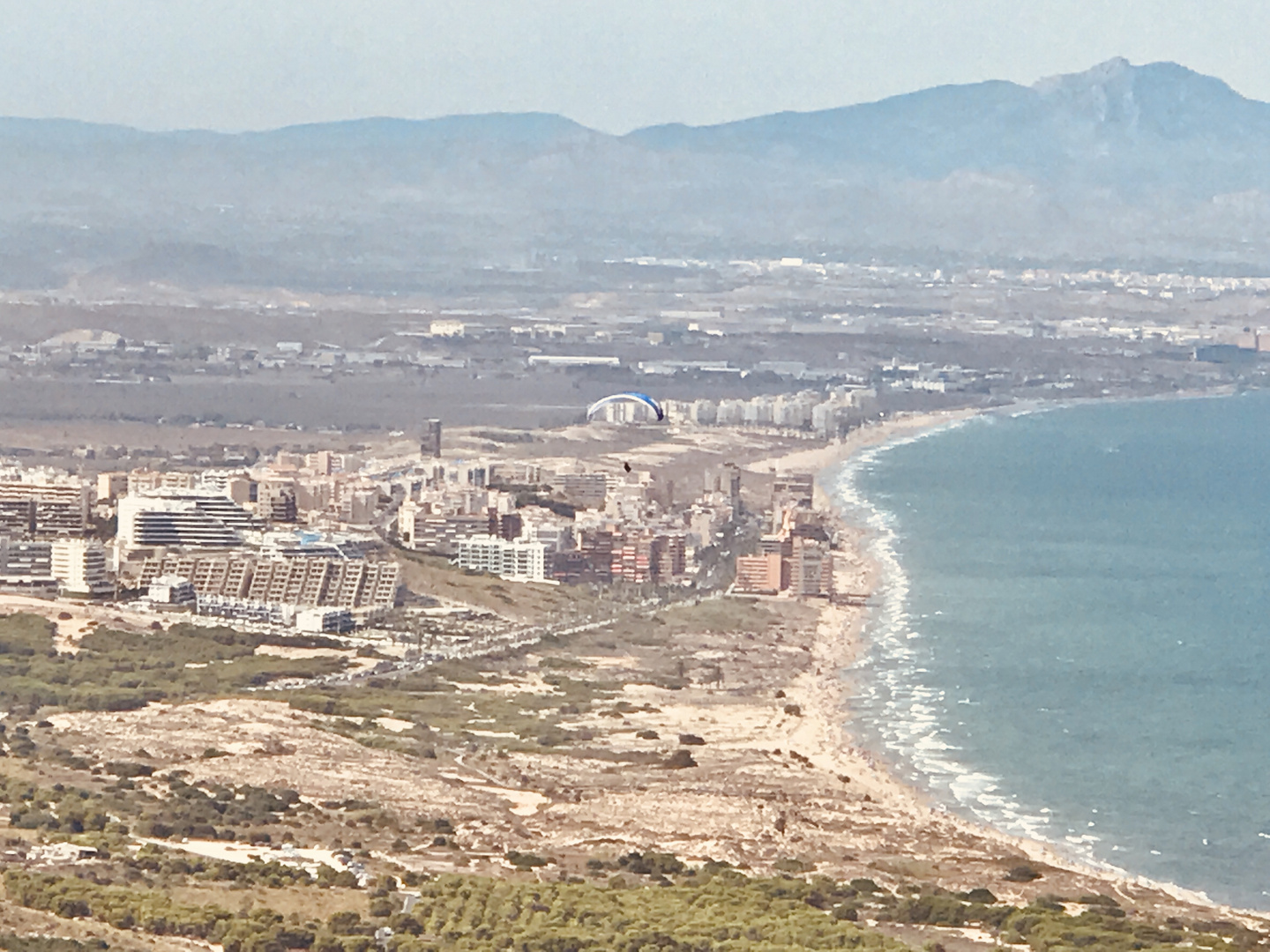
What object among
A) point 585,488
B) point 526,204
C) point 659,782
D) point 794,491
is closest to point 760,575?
point 585,488

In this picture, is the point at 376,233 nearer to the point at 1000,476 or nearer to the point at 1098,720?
the point at 1000,476

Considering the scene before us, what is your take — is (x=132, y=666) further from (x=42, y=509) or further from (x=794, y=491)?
(x=794, y=491)

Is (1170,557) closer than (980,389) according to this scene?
Yes

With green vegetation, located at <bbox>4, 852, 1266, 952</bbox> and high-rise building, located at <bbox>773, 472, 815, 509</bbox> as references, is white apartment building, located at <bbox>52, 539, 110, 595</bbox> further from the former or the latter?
green vegetation, located at <bbox>4, 852, 1266, 952</bbox>

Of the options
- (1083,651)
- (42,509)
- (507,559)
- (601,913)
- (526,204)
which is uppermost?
(526,204)

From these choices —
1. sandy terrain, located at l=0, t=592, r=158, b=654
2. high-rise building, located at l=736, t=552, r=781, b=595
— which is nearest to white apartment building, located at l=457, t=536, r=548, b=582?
high-rise building, located at l=736, t=552, r=781, b=595

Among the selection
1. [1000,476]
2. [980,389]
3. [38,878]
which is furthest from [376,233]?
[38,878]

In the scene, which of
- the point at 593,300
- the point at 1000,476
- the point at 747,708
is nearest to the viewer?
the point at 747,708
